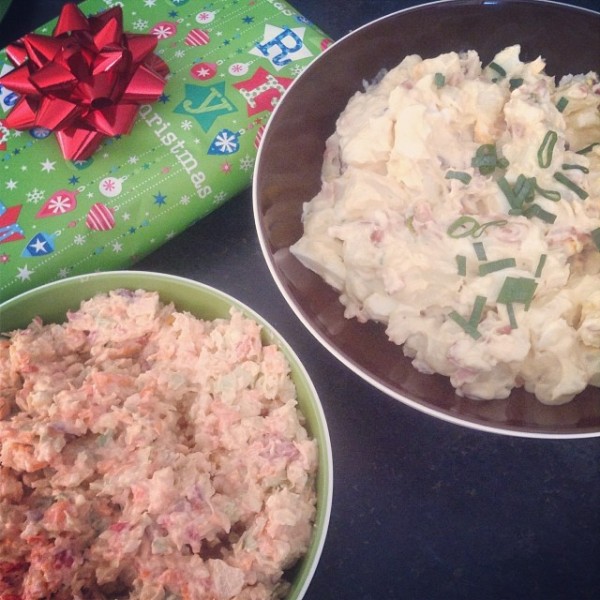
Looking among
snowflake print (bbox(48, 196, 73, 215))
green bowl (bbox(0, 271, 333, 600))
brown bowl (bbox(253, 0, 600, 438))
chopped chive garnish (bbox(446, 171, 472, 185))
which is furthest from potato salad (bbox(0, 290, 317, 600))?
chopped chive garnish (bbox(446, 171, 472, 185))

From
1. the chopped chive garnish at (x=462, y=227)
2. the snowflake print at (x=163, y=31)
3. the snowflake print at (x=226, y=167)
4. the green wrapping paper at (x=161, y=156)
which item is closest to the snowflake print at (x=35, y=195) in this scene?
the green wrapping paper at (x=161, y=156)

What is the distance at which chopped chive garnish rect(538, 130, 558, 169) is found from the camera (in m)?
1.13

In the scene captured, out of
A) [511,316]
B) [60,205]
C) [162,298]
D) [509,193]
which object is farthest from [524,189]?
[60,205]

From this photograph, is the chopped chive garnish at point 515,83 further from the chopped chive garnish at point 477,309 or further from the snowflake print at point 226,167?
the snowflake print at point 226,167

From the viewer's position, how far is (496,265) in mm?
1090

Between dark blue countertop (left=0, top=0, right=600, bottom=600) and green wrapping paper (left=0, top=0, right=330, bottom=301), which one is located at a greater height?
green wrapping paper (left=0, top=0, right=330, bottom=301)

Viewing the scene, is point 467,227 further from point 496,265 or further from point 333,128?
point 333,128

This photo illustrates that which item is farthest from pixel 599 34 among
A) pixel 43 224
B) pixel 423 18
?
pixel 43 224

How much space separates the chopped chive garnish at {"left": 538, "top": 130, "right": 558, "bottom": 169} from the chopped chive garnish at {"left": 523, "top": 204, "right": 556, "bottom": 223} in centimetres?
8

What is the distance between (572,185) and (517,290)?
0.25 meters

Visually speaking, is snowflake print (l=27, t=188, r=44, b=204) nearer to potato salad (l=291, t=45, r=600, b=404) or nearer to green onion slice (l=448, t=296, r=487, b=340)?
potato salad (l=291, t=45, r=600, b=404)

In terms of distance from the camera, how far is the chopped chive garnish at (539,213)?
111cm

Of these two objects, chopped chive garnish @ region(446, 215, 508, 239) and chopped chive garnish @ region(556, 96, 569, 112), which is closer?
chopped chive garnish @ region(446, 215, 508, 239)

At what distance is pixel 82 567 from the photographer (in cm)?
90
